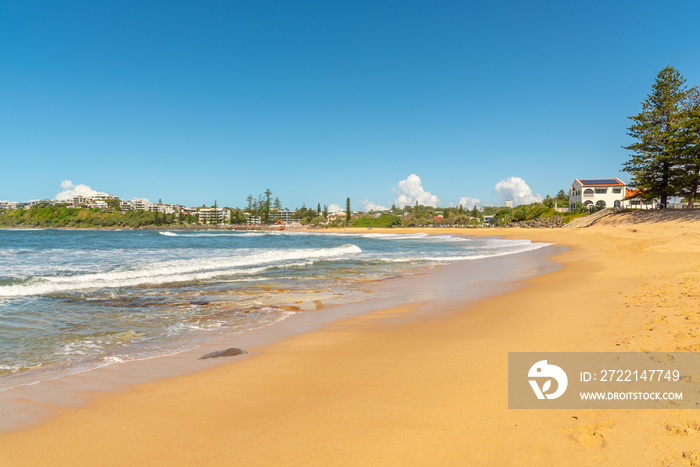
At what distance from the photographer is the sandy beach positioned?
2406 millimetres

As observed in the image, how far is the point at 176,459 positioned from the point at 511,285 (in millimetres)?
9736

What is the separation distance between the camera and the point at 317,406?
10.5 feet

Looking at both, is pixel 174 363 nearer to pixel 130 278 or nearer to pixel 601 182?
pixel 130 278

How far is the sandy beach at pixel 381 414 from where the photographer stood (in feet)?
7.89

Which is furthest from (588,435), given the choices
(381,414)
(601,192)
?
(601,192)

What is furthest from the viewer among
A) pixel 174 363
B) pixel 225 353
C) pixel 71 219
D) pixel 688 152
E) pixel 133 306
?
pixel 71 219

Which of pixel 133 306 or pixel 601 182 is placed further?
pixel 601 182

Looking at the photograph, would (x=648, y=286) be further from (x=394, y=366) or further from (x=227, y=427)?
(x=227, y=427)

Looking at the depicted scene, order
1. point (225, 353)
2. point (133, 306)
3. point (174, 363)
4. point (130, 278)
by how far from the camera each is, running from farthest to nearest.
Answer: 1. point (130, 278)
2. point (133, 306)
3. point (225, 353)
4. point (174, 363)

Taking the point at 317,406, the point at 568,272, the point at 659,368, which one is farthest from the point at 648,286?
the point at 317,406

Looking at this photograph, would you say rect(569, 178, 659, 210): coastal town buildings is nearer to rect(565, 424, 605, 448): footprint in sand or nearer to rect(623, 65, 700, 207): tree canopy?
rect(623, 65, 700, 207): tree canopy

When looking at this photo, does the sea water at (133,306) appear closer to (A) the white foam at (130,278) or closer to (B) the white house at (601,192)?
(A) the white foam at (130,278)

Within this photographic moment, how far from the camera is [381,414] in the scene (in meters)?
2.98

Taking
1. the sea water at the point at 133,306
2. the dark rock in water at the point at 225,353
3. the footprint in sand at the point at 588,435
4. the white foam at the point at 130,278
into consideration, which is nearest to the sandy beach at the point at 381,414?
the footprint in sand at the point at 588,435
